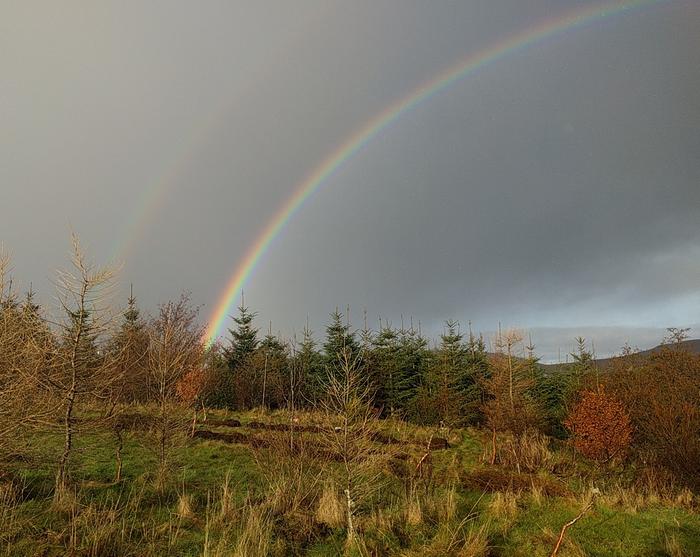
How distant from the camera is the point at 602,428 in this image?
1589cm

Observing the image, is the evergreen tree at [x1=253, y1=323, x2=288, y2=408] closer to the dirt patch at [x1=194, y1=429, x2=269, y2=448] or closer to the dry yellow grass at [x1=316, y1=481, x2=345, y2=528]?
the dirt patch at [x1=194, y1=429, x2=269, y2=448]

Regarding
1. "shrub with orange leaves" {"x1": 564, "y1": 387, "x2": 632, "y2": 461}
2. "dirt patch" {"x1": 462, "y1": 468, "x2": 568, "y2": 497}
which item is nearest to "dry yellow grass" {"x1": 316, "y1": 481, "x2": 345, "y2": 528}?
"dirt patch" {"x1": 462, "y1": 468, "x2": 568, "y2": 497}

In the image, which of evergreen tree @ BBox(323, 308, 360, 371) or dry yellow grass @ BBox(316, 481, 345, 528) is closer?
dry yellow grass @ BBox(316, 481, 345, 528)

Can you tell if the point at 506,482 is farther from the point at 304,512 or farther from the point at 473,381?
the point at 473,381

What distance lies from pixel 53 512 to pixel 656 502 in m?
13.7

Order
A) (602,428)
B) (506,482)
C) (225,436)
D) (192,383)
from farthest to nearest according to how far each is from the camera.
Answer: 1. (192,383)
2. (225,436)
3. (602,428)
4. (506,482)

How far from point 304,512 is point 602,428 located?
12717 millimetres

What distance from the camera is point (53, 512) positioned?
310 inches

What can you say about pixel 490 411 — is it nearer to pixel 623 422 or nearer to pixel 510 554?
pixel 623 422

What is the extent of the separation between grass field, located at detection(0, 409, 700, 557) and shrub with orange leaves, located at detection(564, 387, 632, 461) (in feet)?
7.31

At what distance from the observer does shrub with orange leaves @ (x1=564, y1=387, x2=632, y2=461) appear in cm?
1574

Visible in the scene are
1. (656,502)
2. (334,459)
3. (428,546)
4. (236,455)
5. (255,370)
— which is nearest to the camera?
(428,546)

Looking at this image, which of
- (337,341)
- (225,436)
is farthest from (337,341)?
(225,436)

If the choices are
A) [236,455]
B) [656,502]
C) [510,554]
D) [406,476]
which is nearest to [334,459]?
[406,476]
